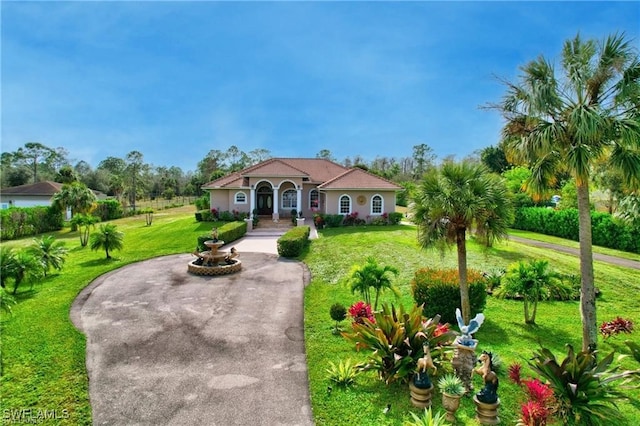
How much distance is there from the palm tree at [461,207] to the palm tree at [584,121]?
1.06 meters

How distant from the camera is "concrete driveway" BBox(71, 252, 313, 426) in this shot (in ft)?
20.1

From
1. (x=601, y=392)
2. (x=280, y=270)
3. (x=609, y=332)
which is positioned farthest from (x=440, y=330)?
(x=280, y=270)

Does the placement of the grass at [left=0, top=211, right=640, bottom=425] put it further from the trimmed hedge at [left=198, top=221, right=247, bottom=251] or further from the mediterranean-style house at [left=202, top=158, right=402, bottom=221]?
the mediterranean-style house at [left=202, top=158, right=402, bottom=221]

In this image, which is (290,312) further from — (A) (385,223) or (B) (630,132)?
(A) (385,223)

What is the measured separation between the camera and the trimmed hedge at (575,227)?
74.8 ft

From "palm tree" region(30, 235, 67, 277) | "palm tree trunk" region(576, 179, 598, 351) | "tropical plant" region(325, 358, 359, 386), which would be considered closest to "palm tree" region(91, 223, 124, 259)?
"palm tree" region(30, 235, 67, 277)

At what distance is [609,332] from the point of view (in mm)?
8477

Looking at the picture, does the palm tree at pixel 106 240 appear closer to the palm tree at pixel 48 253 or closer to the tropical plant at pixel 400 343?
the palm tree at pixel 48 253

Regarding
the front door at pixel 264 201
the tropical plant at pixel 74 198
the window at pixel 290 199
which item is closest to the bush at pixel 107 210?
the tropical plant at pixel 74 198

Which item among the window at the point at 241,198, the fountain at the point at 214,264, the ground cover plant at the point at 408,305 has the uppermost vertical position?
the window at the point at 241,198

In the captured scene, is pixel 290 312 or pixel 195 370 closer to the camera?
pixel 195 370

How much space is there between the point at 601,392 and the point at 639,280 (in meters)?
13.6

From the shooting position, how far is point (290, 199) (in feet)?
108

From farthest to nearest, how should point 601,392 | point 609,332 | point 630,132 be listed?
point 609,332
point 630,132
point 601,392
